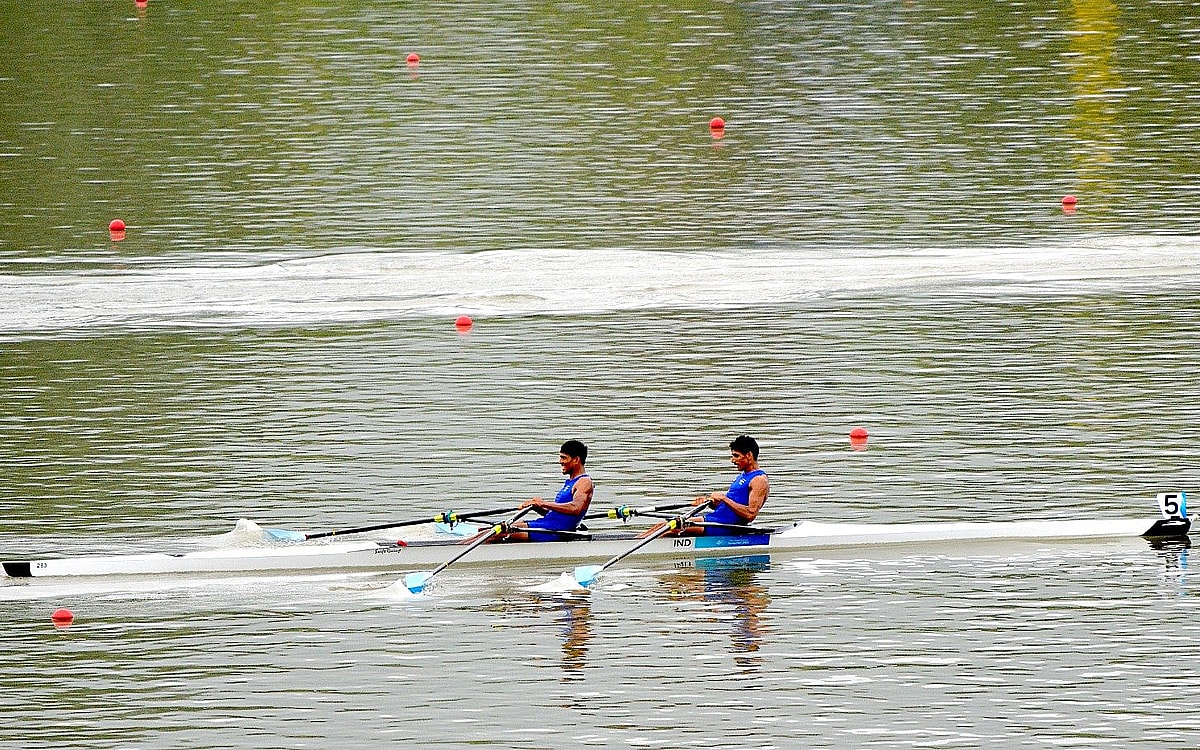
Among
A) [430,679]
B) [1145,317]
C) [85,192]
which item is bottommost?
[430,679]

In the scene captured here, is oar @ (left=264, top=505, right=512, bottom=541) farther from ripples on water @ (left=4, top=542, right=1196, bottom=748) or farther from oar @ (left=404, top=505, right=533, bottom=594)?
ripples on water @ (left=4, top=542, right=1196, bottom=748)

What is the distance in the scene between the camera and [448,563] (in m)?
15.8

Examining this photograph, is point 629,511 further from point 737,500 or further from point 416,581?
point 416,581

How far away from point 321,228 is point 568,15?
22077 millimetres

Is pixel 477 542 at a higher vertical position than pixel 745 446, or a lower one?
lower

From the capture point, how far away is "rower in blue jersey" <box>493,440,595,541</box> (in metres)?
15.9

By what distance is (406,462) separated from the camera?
61.6 ft

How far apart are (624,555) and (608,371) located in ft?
20.2

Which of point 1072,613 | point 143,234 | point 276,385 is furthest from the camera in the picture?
point 143,234

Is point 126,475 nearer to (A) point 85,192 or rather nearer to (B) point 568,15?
(A) point 85,192

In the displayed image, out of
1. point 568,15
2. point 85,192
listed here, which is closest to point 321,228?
point 85,192

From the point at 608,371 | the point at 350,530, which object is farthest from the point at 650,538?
the point at 608,371

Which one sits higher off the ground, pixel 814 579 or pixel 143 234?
pixel 143 234

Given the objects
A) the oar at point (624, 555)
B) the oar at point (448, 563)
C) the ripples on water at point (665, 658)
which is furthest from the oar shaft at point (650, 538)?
the oar at point (448, 563)
